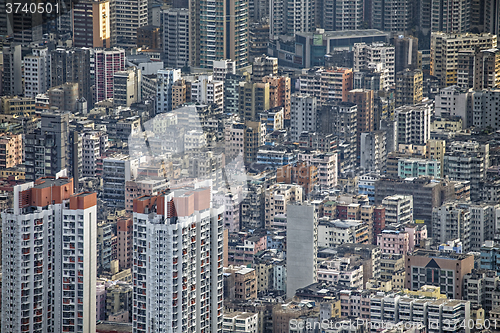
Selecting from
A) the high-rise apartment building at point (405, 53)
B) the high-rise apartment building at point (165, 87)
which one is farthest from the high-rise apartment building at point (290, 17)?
the high-rise apartment building at point (165, 87)

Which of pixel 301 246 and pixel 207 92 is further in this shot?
pixel 207 92

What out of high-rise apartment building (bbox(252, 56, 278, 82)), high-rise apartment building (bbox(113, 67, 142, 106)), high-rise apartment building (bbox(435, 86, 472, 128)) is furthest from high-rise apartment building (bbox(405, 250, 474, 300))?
high-rise apartment building (bbox(113, 67, 142, 106))

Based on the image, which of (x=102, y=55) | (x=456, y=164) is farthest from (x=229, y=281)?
(x=102, y=55)

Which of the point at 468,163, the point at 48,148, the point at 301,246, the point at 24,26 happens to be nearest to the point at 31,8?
the point at 24,26

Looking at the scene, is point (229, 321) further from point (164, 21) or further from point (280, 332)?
point (164, 21)

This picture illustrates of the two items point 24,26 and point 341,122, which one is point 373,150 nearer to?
point 341,122

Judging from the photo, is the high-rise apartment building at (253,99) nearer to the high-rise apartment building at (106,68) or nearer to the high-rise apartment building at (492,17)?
the high-rise apartment building at (106,68)
